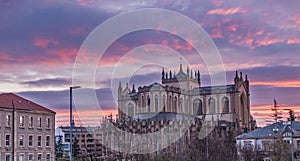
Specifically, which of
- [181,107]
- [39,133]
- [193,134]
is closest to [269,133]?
[193,134]

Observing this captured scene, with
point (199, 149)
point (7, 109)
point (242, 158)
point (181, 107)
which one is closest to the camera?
point (7, 109)

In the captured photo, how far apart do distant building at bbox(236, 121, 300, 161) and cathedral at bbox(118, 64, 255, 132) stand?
56859 mm

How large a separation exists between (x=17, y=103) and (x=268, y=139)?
153 feet

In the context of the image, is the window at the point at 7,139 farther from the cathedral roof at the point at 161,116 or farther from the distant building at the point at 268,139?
the cathedral roof at the point at 161,116

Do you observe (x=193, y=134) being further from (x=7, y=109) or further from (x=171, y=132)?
(x=7, y=109)

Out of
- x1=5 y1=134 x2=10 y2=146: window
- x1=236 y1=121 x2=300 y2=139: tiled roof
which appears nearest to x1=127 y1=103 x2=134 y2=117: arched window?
x1=236 y1=121 x2=300 y2=139: tiled roof

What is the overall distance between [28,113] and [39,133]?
3.47 meters

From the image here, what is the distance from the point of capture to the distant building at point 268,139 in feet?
319

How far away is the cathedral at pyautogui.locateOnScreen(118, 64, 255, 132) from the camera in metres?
178

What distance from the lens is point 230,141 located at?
13238cm

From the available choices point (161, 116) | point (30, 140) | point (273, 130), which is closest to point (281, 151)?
point (273, 130)

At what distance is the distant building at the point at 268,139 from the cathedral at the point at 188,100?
2239 inches

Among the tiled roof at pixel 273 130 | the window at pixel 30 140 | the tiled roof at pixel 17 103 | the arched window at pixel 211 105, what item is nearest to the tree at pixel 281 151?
the tiled roof at pixel 273 130

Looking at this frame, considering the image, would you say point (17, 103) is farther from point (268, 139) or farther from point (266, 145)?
point (268, 139)
